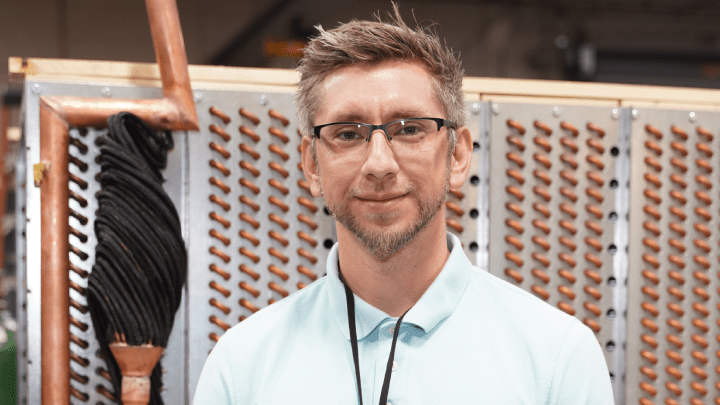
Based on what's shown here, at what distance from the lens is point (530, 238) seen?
1740 mm

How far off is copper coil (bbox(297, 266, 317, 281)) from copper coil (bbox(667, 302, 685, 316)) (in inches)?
47.6

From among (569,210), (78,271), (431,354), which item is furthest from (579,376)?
(78,271)

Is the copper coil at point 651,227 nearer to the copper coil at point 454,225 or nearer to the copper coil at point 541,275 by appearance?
the copper coil at point 541,275

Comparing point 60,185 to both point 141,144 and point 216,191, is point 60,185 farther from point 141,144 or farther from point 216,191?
point 216,191

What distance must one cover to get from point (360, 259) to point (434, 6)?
492 cm

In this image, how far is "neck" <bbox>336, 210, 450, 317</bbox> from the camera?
1.12 metres

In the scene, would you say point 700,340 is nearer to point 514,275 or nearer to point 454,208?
point 514,275

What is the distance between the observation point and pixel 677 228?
70.0 inches

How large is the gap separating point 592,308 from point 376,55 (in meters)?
1.18

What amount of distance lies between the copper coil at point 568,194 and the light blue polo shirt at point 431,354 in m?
0.68

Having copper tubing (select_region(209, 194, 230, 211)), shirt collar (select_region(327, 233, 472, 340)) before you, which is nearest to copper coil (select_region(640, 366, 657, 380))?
shirt collar (select_region(327, 233, 472, 340))

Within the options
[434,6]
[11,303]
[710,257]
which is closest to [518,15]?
[434,6]

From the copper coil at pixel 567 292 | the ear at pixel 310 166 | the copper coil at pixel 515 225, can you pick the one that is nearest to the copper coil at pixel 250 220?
the ear at pixel 310 166

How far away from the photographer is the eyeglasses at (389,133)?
1.07 metres
